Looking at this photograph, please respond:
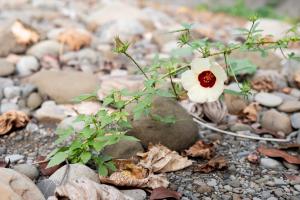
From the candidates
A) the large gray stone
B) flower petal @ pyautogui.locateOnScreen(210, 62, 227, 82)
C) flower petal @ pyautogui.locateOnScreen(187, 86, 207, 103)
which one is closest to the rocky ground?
the large gray stone

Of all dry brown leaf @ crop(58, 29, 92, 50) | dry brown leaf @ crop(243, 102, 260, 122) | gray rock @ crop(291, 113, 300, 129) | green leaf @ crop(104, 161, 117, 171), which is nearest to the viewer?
green leaf @ crop(104, 161, 117, 171)

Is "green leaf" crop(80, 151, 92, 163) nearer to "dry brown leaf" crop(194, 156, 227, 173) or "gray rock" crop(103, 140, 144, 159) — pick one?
"gray rock" crop(103, 140, 144, 159)

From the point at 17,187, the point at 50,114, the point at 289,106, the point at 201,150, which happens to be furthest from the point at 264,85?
the point at 17,187

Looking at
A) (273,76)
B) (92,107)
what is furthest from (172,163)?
(273,76)

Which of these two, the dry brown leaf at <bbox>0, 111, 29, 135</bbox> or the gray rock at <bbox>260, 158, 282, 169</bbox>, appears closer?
the gray rock at <bbox>260, 158, 282, 169</bbox>

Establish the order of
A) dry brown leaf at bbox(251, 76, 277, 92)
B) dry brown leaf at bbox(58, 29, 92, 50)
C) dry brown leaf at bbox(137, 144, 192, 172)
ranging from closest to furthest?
dry brown leaf at bbox(137, 144, 192, 172) → dry brown leaf at bbox(251, 76, 277, 92) → dry brown leaf at bbox(58, 29, 92, 50)

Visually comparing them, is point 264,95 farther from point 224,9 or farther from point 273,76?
point 224,9

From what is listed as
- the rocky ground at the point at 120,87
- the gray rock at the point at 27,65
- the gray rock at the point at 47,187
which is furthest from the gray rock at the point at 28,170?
the gray rock at the point at 27,65
